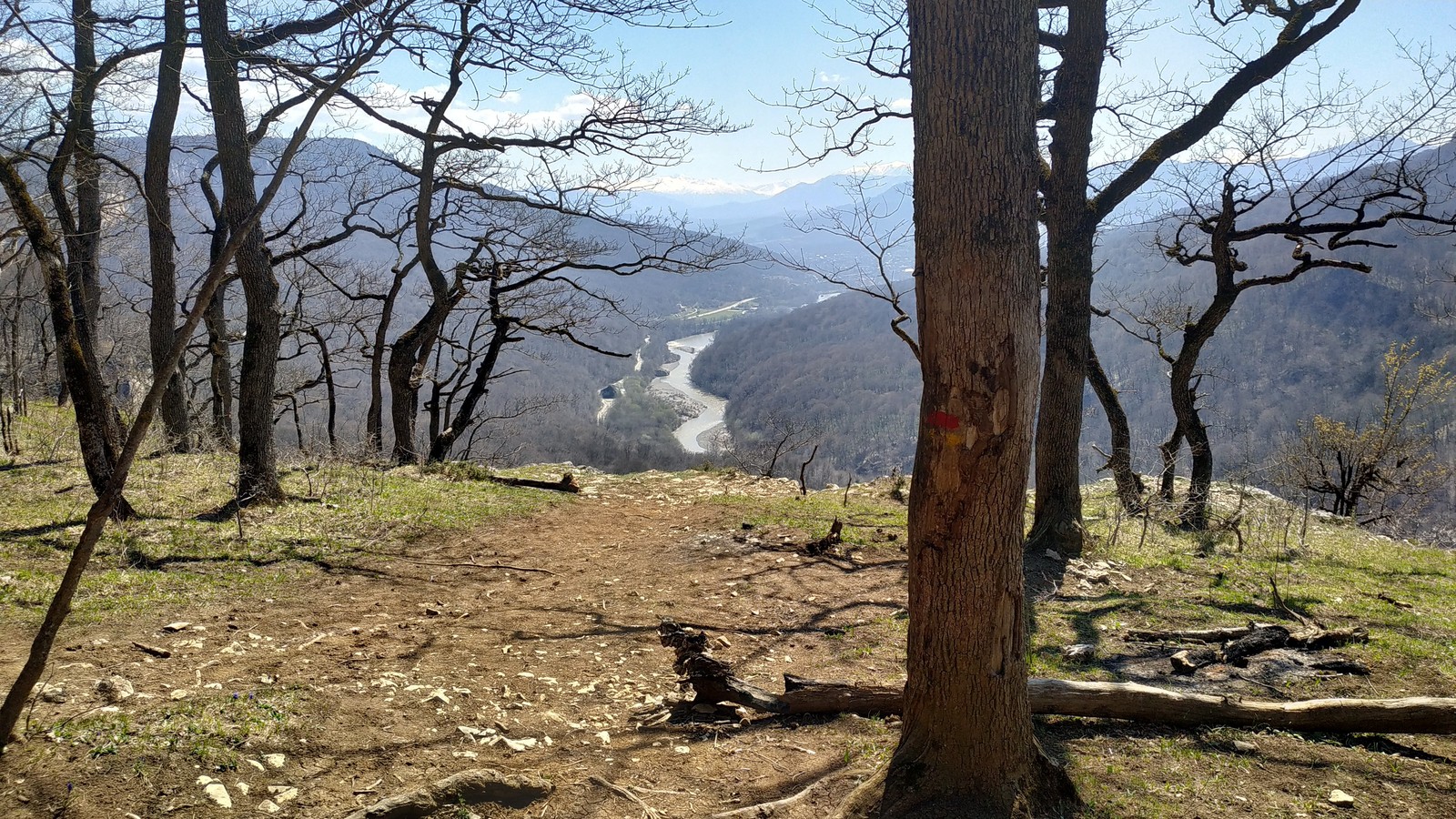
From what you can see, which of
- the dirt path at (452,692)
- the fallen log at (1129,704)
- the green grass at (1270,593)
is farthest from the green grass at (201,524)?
the green grass at (1270,593)

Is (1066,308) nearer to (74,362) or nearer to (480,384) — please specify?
(74,362)

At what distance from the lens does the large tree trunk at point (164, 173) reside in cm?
777

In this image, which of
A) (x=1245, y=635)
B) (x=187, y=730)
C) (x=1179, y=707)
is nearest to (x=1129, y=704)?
(x=1179, y=707)

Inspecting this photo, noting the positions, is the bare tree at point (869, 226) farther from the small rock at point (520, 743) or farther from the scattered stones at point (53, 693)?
the scattered stones at point (53, 693)

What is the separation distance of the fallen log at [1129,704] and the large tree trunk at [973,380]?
829mm

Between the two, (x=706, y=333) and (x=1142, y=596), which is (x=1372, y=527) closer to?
(x=1142, y=596)

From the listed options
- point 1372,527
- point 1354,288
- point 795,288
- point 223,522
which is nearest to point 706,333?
point 795,288

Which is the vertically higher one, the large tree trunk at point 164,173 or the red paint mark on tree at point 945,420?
the large tree trunk at point 164,173

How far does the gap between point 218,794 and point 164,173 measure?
792cm

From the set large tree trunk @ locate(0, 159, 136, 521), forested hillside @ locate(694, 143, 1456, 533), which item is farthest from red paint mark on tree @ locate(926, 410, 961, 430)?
forested hillside @ locate(694, 143, 1456, 533)

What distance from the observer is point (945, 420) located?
107 inches

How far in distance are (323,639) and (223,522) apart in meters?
3.47

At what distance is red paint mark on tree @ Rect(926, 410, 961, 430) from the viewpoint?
271 centimetres

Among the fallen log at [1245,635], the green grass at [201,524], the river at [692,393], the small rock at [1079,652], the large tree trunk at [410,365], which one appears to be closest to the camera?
the fallen log at [1245,635]
